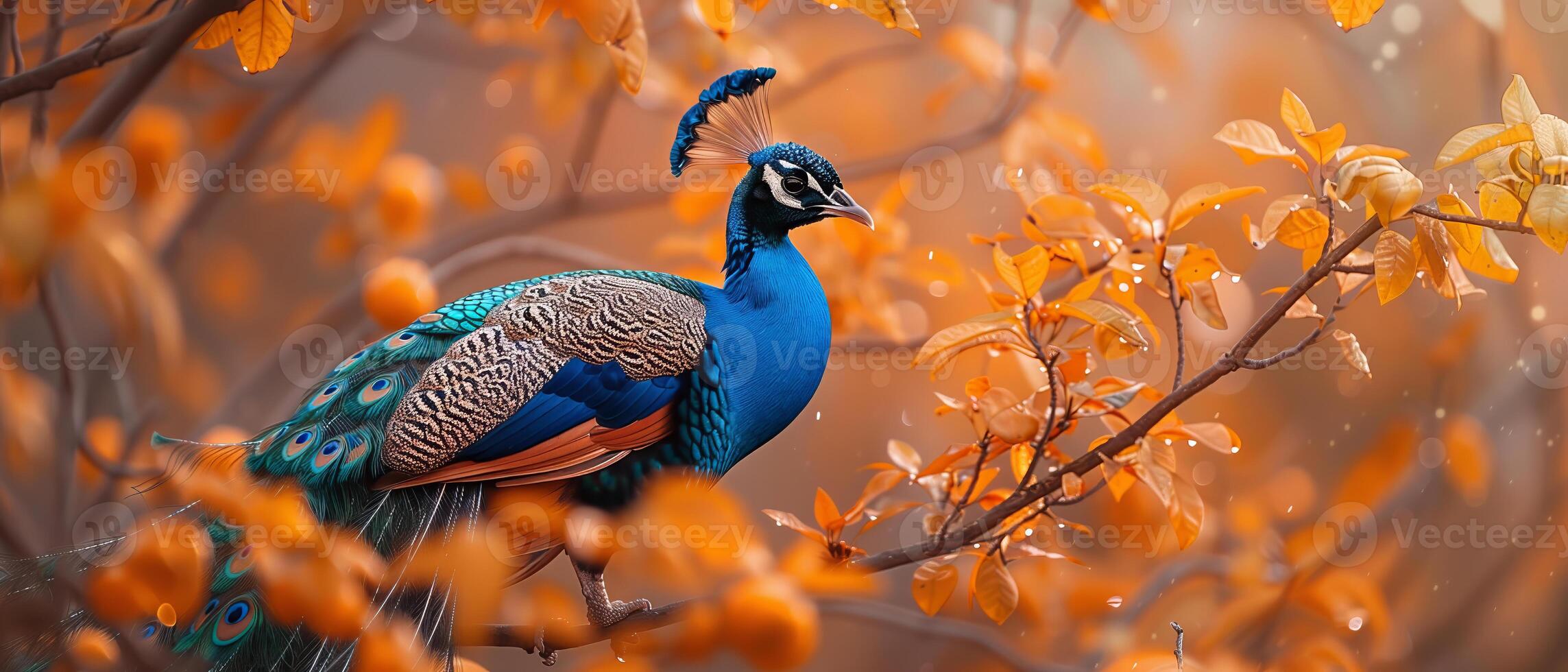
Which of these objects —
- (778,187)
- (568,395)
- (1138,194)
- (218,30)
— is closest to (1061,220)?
(1138,194)

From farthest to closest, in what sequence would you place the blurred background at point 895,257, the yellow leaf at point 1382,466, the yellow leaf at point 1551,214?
the yellow leaf at point 1382,466, the blurred background at point 895,257, the yellow leaf at point 1551,214

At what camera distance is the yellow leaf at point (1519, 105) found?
94 centimetres

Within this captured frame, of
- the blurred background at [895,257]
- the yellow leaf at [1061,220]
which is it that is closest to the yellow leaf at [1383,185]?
the yellow leaf at [1061,220]

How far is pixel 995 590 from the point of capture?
3.76ft

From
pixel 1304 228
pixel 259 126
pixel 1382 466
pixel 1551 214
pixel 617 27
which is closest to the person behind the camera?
pixel 1551 214

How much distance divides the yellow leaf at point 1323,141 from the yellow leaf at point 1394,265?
3.7 inches

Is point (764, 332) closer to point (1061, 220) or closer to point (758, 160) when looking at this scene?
point (758, 160)

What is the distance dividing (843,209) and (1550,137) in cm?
64

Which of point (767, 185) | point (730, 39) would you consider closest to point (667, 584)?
point (767, 185)

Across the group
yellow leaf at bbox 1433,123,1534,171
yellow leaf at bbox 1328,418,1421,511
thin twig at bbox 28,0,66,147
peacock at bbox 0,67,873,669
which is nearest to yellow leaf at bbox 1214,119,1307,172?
yellow leaf at bbox 1433,123,1534,171

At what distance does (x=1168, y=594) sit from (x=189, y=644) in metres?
1.30

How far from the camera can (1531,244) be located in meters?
1.62

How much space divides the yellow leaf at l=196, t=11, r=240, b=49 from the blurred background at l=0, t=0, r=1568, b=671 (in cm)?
35

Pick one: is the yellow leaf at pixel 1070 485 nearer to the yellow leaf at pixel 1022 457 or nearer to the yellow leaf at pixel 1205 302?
the yellow leaf at pixel 1022 457
